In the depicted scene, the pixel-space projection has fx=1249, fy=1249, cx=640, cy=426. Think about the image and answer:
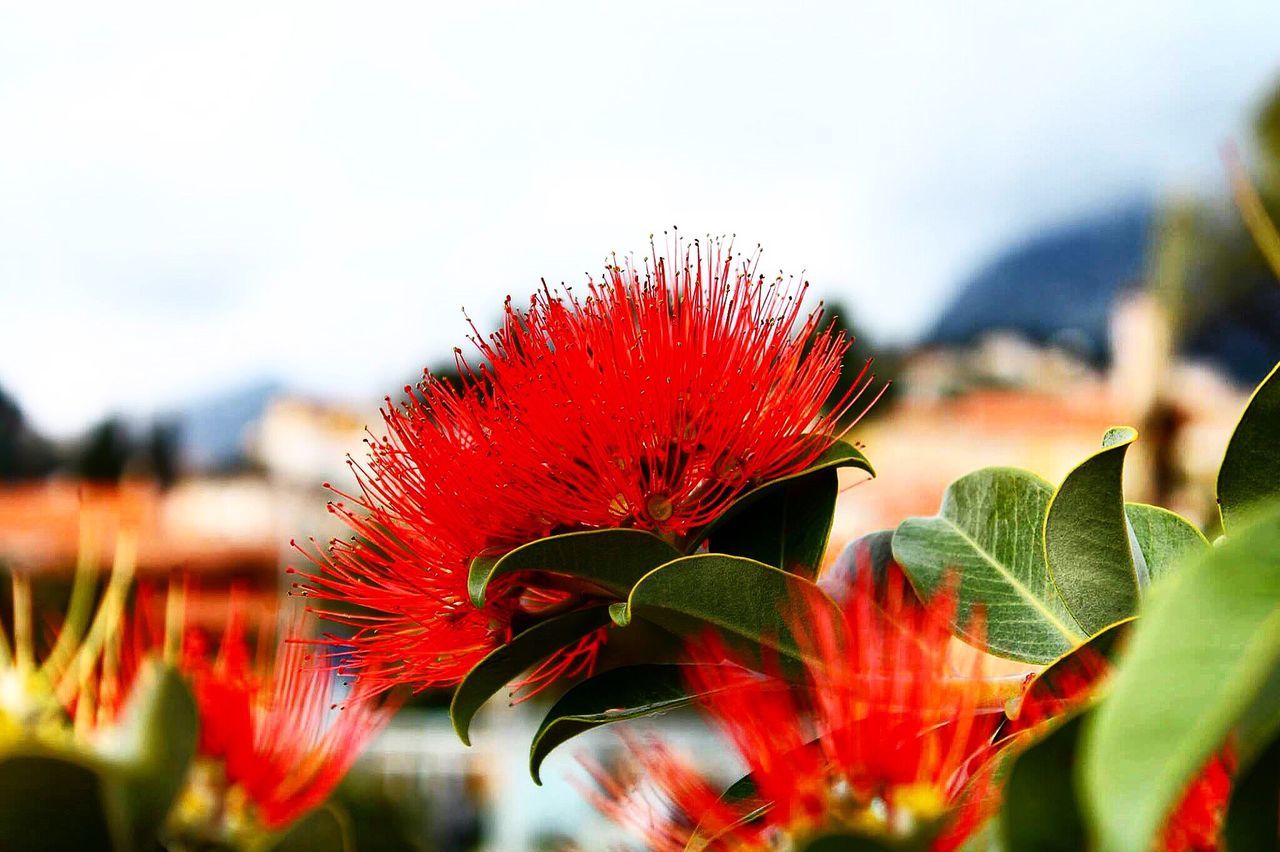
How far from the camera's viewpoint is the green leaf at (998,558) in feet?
1.62

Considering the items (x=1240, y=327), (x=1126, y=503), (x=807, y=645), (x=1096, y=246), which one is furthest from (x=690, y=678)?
(x=1096, y=246)

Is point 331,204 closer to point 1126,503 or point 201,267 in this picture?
point 201,267

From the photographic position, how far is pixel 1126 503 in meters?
0.50

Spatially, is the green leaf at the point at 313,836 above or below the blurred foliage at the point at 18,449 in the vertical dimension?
below

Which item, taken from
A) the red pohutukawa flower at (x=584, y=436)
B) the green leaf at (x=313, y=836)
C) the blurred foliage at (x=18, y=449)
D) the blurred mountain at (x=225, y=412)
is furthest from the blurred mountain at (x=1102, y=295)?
the blurred mountain at (x=225, y=412)

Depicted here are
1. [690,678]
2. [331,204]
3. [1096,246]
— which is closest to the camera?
[690,678]

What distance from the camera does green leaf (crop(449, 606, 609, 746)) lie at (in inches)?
19.2

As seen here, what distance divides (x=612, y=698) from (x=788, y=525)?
0.10 metres

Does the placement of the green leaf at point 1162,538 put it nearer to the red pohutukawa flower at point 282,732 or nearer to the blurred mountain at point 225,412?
the red pohutukawa flower at point 282,732

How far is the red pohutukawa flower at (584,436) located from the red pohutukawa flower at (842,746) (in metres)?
0.07

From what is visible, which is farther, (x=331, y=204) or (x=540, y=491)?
(x=331, y=204)

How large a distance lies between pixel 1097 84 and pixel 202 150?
30.3m

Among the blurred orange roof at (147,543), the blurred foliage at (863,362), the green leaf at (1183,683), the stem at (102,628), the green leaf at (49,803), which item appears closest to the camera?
the green leaf at (1183,683)

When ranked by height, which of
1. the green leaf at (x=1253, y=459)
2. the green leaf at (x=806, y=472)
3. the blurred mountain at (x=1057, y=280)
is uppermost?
the blurred mountain at (x=1057, y=280)
